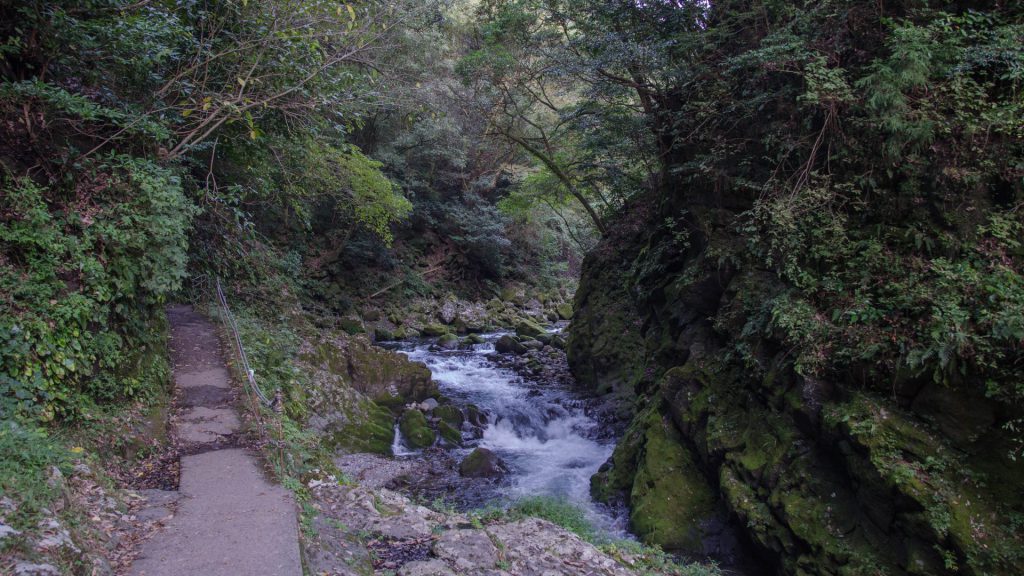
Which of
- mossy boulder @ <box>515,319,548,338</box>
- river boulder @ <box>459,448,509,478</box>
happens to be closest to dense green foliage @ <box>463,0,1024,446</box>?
river boulder @ <box>459,448,509,478</box>

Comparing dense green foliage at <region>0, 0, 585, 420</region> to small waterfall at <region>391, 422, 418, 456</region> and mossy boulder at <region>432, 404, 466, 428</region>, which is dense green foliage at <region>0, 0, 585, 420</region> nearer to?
small waterfall at <region>391, 422, 418, 456</region>

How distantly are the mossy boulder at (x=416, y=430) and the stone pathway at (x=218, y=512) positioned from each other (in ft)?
14.1

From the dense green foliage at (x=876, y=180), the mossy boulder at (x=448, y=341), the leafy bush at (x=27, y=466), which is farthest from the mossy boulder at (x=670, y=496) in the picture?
the mossy boulder at (x=448, y=341)

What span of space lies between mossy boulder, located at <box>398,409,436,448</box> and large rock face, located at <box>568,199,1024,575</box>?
345 centimetres

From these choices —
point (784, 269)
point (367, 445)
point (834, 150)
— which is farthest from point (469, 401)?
point (834, 150)

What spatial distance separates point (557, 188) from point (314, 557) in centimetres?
1485

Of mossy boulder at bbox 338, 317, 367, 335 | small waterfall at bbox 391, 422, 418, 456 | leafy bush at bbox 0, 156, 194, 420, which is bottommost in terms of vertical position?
small waterfall at bbox 391, 422, 418, 456

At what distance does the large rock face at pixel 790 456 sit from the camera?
4.96 meters

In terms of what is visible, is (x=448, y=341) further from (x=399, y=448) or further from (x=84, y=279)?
(x=84, y=279)

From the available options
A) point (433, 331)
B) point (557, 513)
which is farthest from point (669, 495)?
point (433, 331)

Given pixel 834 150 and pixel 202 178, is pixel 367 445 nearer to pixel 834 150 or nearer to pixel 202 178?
pixel 202 178

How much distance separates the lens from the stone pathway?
3639 mm

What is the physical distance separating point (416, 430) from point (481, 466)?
1763mm

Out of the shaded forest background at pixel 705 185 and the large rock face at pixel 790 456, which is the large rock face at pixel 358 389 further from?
the large rock face at pixel 790 456
